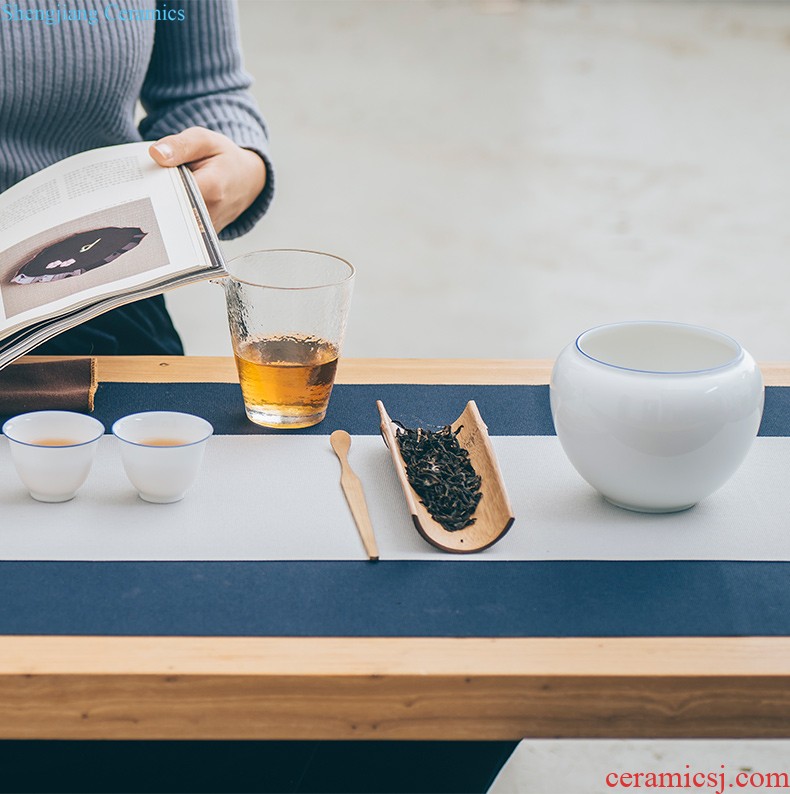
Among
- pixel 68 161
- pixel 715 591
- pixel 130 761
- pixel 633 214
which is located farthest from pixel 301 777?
pixel 633 214

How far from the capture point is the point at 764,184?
353 centimetres

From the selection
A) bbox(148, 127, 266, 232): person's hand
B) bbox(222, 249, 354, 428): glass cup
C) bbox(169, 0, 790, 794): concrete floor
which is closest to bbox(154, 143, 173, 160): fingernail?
bbox(148, 127, 266, 232): person's hand

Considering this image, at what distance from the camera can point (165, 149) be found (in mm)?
1066

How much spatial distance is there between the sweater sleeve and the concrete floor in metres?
1.22

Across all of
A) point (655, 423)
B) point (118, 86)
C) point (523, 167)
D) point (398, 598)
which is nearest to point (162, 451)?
point (398, 598)

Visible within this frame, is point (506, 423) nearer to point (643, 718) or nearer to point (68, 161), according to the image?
point (643, 718)

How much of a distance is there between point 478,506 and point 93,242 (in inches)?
17.4

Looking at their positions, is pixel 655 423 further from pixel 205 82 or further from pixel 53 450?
pixel 205 82

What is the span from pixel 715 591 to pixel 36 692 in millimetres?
441

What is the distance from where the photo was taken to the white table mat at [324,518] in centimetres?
73

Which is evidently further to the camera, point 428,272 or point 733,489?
point 428,272

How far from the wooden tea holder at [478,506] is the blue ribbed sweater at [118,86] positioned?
1.66ft

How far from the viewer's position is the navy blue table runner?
65 centimetres

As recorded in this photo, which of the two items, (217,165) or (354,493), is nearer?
(354,493)
